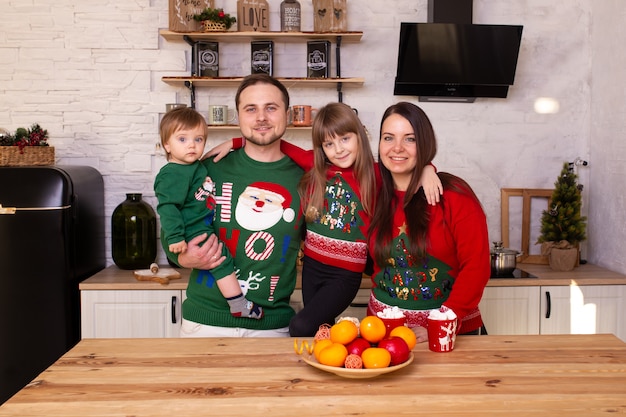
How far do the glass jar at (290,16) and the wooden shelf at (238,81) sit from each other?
0.91 feet

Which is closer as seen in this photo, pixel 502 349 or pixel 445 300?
pixel 502 349

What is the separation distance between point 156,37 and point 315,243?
6.79 feet

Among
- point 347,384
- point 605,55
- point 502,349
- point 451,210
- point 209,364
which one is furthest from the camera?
point 605,55

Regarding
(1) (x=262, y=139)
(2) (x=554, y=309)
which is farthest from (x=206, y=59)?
(2) (x=554, y=309)

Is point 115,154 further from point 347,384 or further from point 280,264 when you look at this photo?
point 347,384

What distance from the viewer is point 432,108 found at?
3.75 metres

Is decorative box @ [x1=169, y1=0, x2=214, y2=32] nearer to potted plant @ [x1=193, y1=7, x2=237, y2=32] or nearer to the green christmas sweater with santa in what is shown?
potted plant @ [x1=193, y1=7, x2=237, y2=32]

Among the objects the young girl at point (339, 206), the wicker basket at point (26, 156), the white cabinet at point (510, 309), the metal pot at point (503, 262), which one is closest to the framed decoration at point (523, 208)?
the metal pot at point (503, 262)

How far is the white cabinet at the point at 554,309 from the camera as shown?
3.26m

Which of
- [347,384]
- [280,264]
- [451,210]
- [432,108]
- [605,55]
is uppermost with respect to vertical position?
[605,55]

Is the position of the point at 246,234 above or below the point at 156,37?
below

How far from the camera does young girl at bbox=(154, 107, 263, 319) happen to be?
2.14 meters

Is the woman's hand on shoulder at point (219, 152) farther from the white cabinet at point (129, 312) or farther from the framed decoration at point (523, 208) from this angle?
the framed decoration at point (523, 208)

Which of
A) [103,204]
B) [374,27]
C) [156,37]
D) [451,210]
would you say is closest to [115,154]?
[103,204]
